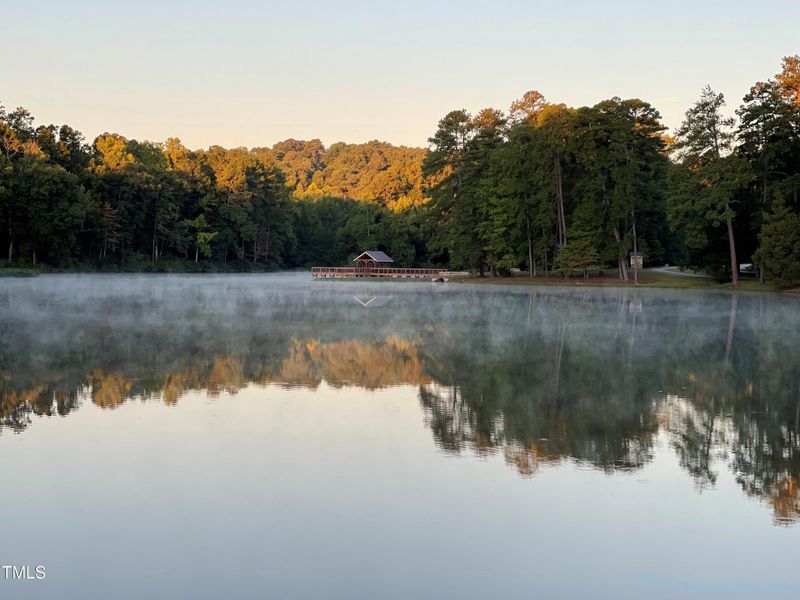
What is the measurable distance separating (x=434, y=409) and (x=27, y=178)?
6967cm

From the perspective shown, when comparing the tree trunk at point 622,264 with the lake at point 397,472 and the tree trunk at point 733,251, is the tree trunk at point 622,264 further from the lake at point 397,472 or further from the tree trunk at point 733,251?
the lake at point 397,472

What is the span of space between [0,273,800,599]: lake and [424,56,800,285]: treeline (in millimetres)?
38298

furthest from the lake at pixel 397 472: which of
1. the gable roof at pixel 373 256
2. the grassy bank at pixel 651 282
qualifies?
the gable roof at pixel 373 256

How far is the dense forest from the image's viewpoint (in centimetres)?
5369

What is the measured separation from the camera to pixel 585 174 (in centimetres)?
6475

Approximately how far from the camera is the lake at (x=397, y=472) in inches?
218

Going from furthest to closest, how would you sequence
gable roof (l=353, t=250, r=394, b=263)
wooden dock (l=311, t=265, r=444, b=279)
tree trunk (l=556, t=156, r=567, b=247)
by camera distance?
gable roof (l=353, t=250, r=394, b=263) < wooden dock (l=311, t=265, r=444, b=279) < tree trunk (l=556, t=156, r=567, b=247)

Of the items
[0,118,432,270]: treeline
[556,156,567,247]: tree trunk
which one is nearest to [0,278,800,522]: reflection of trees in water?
[556,156,567,247]: tree trunk

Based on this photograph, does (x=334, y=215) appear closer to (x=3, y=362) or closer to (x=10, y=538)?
(x=3, y=362)

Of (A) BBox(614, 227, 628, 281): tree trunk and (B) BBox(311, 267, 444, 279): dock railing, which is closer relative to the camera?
(A) BBox(614, 227, 628, 281): tree trunk

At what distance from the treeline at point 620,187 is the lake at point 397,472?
126 feet

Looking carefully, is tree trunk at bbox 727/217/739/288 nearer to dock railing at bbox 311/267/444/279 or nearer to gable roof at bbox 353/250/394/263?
dock railing at bbox 311/267/444/279

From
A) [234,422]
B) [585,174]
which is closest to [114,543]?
[234,422]

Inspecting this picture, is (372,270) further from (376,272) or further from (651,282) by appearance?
(651,282)
